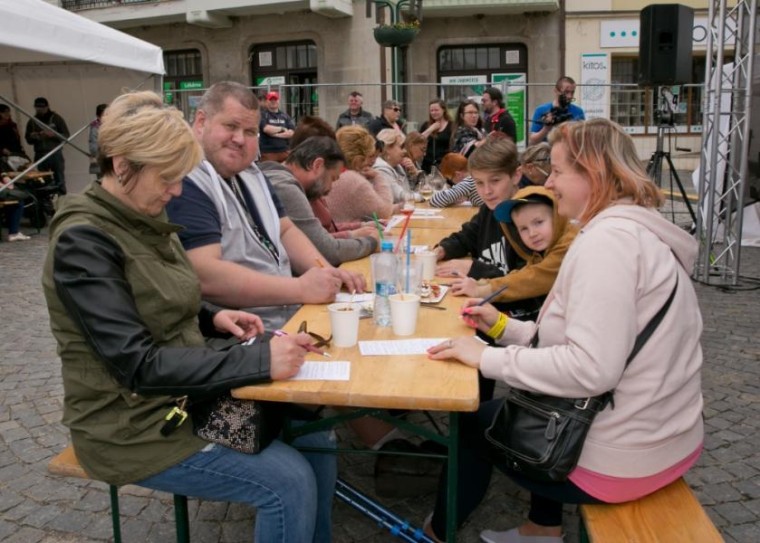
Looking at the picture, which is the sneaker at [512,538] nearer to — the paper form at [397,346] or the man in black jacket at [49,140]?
the paper form at [397,346]

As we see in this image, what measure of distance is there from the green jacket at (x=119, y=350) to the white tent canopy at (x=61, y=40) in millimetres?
5824

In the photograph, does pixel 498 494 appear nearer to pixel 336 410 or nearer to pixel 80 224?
pixel 336 410

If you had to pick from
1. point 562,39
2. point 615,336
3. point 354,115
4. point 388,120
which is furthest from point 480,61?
point 615,336

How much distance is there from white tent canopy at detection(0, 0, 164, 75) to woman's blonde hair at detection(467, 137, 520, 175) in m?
5.29

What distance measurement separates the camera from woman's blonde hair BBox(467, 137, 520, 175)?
3.21m

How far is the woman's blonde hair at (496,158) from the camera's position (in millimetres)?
3211

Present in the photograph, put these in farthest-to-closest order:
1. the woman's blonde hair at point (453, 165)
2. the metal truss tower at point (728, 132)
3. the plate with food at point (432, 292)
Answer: the woman's blonde hair at point (453, 165), the metal truss tower at point (728, 132), the plate with food at point (432, 292)

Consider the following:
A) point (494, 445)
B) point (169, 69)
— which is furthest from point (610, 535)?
point (169, 69)

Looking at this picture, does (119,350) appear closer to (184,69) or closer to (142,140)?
(142,140)

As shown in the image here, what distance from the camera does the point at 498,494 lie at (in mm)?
2980

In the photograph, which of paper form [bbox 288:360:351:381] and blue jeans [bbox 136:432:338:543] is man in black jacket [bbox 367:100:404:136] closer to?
paper form [bbox 288:360:351:381]

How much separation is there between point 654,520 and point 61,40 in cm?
766

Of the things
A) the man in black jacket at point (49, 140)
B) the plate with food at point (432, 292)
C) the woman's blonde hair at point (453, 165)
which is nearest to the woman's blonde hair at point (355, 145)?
the woman's blonde hair at point (453, 165)

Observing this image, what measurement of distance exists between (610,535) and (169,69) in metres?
19.7
